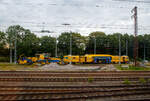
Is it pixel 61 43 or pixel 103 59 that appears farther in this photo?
pixel 61 43

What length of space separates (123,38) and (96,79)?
43.7m

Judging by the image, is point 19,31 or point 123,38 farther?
point 123,38

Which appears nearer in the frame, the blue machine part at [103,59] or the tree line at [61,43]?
the blue machine part at [103,59]

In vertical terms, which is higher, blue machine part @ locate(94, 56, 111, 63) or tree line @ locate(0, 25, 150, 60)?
tree line @ locate(0, 25, 150, 60)

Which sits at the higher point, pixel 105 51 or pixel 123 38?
pixel 123 38

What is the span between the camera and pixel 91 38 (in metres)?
47.6

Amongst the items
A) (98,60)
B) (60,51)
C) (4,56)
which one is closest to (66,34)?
(60,51)

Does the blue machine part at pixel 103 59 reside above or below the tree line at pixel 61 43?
below

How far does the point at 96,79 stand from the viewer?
11156 millimetres

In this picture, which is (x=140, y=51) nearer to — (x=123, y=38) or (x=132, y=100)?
(x=123, y=38)

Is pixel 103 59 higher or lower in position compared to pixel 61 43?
lower

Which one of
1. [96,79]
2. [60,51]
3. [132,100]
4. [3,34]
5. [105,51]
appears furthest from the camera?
[60,51]

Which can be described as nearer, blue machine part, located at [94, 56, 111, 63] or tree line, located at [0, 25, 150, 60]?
blue machine part, located at [94, 56, 111, 63]

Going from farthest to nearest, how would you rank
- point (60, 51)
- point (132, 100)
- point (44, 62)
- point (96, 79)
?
point (60, 51)
point (44, 62)
point (96, 79)
point (132, 100)
